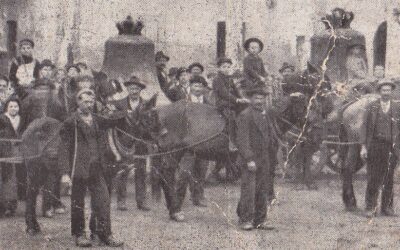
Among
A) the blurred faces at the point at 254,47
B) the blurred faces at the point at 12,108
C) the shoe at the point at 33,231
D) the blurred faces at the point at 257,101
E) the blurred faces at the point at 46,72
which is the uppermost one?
the blurred faces at the point at 254,47

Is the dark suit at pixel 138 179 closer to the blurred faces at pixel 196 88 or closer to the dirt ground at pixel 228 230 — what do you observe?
the dirt ground at pixel 228 230

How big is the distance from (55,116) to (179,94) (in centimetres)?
219

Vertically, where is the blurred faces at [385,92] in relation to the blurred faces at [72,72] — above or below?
below

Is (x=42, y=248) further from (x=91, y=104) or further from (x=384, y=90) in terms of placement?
(x=384, y=90)

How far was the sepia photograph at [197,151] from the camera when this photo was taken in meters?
8.45

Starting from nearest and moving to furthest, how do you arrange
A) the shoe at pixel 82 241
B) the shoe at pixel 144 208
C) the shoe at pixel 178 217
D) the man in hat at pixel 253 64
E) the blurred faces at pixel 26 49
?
the shoe at pixel 82 241, the shoe at pixel 178 217, the shoe at pixel 144 208, the man in hat at pixel 253 64, the blurred faces at pixel 26 49

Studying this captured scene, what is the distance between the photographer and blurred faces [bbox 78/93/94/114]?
7.98 meters

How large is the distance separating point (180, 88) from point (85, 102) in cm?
389

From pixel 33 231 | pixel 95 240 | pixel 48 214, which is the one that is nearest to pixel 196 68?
pixel 48 214

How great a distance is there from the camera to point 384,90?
9.90 m

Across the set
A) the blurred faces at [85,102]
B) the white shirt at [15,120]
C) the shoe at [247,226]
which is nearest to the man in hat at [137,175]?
the white shirt at [15,120]

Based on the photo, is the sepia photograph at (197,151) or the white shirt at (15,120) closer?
the sepia photograph at (197,151)

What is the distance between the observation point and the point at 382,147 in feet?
32.9

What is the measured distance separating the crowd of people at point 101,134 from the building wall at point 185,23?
3894 mm
